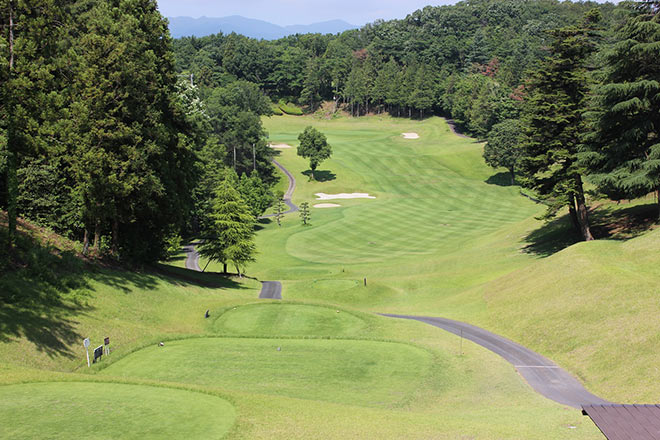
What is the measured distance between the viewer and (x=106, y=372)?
23.2 m

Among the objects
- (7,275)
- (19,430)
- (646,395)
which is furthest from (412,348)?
(7,275)

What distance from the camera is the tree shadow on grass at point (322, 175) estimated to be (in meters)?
117

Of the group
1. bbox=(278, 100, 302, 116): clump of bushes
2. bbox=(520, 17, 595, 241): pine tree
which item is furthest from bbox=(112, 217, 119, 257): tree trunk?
bbox=(278, 100, 302, 116): clump of bushes

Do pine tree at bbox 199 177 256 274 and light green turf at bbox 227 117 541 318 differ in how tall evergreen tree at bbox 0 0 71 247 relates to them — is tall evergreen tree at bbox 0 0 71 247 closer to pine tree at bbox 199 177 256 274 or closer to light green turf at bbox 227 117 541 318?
pine tree at bbox 199 177 256 274

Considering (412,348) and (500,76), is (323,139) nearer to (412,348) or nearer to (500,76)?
(500,76)

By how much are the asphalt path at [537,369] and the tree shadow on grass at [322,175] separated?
83.0m

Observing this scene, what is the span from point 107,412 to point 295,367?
10.5 m

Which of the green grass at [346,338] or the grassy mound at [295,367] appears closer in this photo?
the green grass at [346,338]

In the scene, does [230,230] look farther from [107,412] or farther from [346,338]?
[107,412]

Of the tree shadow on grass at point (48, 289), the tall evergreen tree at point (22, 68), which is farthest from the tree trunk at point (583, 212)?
the tall evergreen tree at point (22, 68)

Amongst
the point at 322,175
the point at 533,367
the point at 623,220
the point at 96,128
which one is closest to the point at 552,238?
the point at 623,220

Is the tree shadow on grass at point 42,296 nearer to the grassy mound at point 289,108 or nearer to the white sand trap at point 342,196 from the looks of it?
the white sand trap at point 342,196

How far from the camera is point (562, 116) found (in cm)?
4409

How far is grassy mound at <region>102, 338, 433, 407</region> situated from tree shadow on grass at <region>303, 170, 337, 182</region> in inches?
3500
